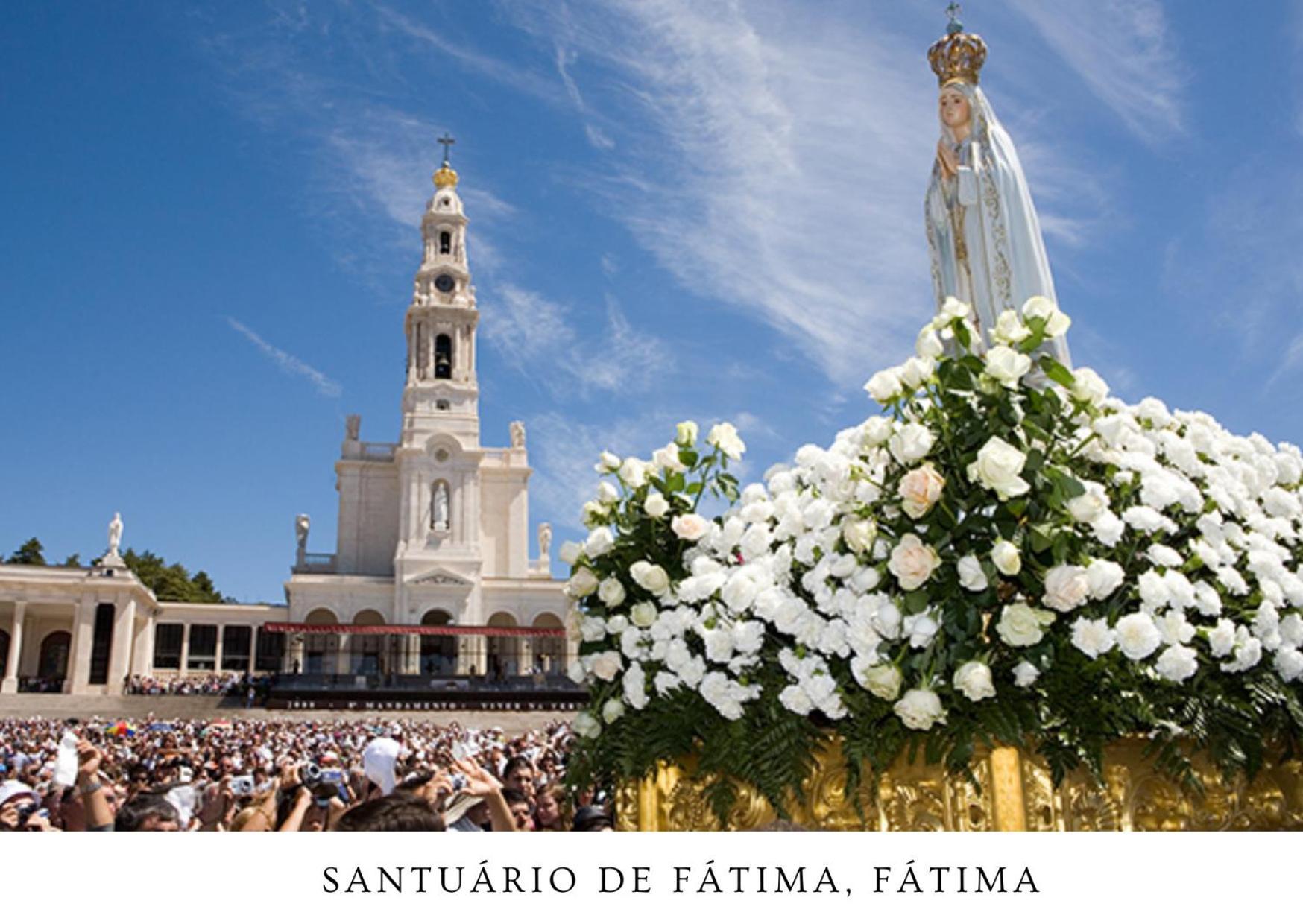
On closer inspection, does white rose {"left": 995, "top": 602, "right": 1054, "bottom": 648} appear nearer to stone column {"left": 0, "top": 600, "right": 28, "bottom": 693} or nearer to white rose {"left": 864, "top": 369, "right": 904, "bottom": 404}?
white rose {"left": 864, "top": 369, "right": 904, "bottom": 404}

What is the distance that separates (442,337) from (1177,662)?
62.1m

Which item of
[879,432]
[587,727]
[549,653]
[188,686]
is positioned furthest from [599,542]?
[549,653]

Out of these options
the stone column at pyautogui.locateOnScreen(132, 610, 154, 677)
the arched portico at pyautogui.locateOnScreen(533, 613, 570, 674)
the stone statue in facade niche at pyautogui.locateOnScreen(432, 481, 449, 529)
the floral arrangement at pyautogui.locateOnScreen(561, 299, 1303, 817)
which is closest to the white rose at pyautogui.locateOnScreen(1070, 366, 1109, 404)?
the floral arrangement at pyautogui.locateOnScreen(561, 299, 1303, 817)

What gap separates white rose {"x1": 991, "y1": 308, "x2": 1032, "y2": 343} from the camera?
381 centimetres

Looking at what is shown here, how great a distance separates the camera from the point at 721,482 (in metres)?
4.95

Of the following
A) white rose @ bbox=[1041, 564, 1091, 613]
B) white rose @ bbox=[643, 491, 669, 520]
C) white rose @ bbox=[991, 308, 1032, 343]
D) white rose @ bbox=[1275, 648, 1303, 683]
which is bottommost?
white rose @ bbox=[1275, 648, 1303, 683]

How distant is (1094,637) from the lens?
3406 millimetres

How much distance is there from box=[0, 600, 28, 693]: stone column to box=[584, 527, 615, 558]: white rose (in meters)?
51.4

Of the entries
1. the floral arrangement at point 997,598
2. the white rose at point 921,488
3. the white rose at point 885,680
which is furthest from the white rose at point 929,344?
the white rose at point 885,680

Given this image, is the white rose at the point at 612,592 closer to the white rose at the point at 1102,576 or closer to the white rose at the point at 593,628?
the white rose at the point at 593,628

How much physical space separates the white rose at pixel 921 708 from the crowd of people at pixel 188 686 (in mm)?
44602

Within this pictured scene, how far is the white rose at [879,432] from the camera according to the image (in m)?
→ 3.81
